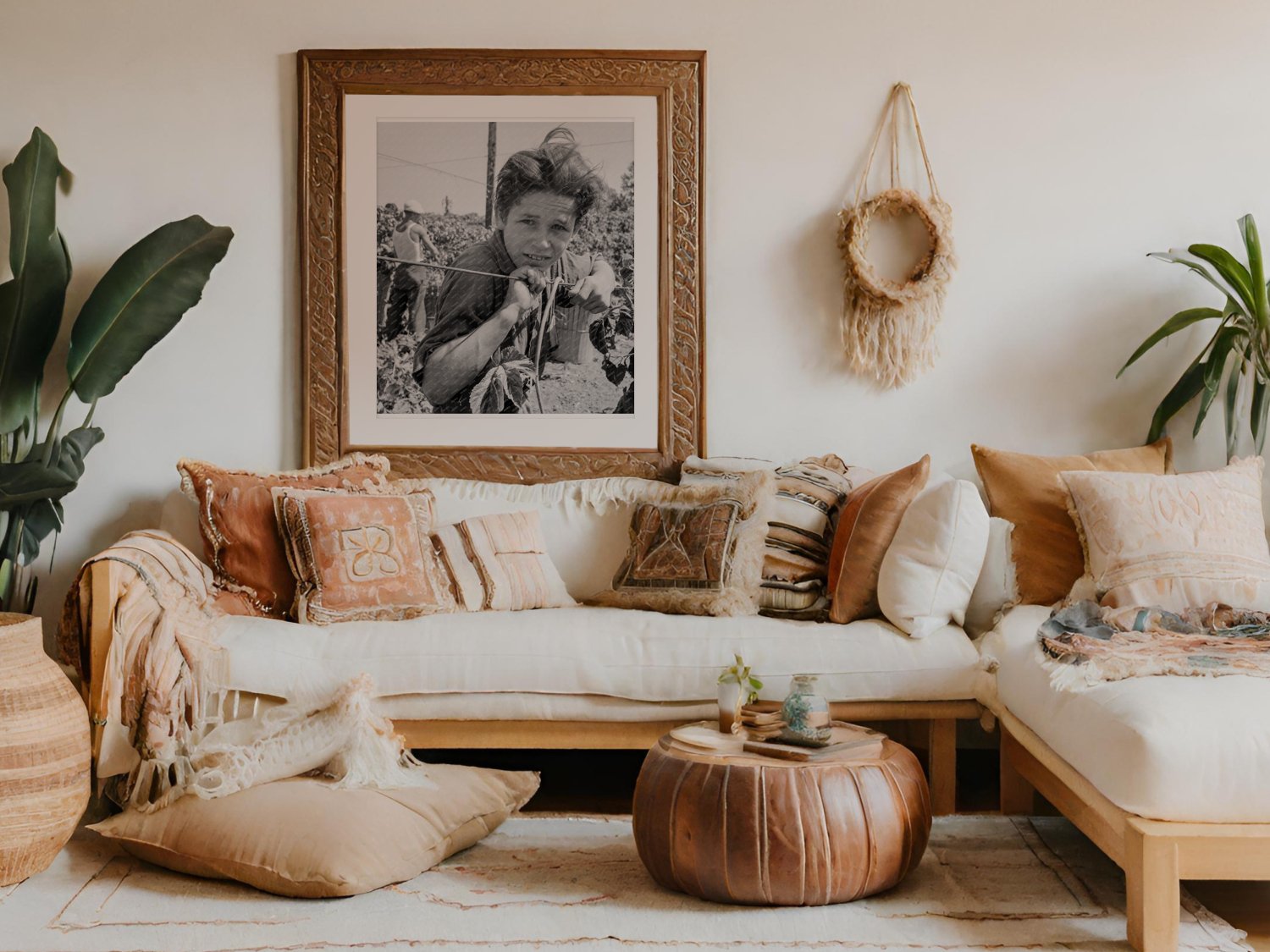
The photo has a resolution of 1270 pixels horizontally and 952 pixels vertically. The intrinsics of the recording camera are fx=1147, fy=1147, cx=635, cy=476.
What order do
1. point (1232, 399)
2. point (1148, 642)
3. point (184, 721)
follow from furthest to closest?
point (1232, 399) → point (184, 721) → point (1148, 642)

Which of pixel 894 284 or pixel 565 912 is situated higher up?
pixel 894 284

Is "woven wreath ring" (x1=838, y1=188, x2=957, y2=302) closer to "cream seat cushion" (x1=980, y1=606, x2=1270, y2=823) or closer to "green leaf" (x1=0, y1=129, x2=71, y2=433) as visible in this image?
"cream seat cushion" (x1=980, y1=606, x2=1270, y2=823)

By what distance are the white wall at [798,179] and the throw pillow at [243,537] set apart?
432 mm

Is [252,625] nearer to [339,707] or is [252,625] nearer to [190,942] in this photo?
[339,707]

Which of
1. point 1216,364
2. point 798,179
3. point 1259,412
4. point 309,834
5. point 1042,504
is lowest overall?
point 309,834

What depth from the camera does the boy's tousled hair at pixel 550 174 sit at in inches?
146

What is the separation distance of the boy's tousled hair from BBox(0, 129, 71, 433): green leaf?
4.46ft

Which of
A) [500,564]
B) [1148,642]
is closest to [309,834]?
[500,564]

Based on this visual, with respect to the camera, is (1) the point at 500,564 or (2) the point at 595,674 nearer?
(2) the point at 595,674

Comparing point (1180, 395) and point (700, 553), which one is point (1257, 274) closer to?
point (1180, 395)

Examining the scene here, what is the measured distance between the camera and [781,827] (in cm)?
214

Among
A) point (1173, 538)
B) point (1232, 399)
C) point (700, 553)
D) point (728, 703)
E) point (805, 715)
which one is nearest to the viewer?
point (805, 715)

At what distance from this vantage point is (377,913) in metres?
2.21

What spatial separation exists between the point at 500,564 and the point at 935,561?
121 cm
